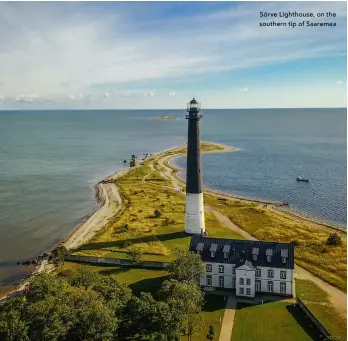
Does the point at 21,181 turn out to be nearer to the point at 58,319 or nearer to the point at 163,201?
the point at 163,201

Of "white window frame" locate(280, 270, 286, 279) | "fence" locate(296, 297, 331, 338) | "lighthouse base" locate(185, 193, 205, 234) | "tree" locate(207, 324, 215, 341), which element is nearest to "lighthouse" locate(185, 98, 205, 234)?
"lighthouse base" locate(185, 193, 205, 234)

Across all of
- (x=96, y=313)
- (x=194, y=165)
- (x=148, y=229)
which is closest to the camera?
(x=96, y=313)

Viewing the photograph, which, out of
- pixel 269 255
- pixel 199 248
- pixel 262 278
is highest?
pixel 269 255

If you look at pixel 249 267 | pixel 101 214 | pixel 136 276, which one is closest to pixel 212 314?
pixel 249 267

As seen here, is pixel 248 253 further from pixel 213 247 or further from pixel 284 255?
pixel 213 247

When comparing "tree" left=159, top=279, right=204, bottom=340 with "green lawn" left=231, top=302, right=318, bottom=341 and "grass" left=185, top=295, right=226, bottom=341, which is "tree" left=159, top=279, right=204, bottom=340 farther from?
"green lawn" left=231, top=302, right=318, bottom=341

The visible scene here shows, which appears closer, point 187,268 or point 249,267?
point 187,268
